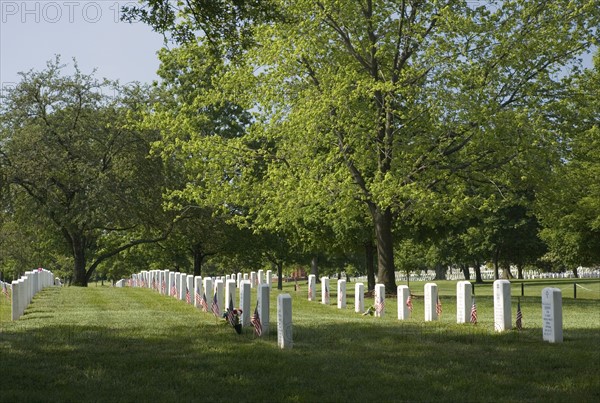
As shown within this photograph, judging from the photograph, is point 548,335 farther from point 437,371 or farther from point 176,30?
point 176,30

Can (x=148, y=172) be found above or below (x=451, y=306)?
above

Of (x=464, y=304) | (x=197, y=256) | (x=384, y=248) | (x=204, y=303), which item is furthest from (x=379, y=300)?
(x=197, y=256)

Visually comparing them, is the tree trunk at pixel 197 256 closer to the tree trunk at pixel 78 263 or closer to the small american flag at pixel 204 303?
the tree trunk at pixel 78 263

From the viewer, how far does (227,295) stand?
713 inches

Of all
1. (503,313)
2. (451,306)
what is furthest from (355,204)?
(503,313)

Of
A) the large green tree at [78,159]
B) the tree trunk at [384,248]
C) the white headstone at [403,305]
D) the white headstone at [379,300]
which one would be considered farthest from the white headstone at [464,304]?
the large green tree at [78,159]

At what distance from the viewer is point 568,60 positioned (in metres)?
28.1

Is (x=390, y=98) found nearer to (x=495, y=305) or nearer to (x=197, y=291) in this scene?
(x=197, y=291)

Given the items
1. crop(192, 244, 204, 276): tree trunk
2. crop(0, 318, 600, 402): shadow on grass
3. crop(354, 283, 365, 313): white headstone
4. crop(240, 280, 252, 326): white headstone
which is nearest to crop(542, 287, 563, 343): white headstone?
crop(0, 318, 600, 402): shadow on grass

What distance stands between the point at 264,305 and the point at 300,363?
3.14m

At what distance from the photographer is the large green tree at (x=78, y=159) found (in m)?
40.7

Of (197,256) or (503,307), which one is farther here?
(197,256)

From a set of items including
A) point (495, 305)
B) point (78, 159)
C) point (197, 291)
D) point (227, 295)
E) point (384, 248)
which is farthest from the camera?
point (78, 159)

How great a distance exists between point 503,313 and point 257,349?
16.8 ft
